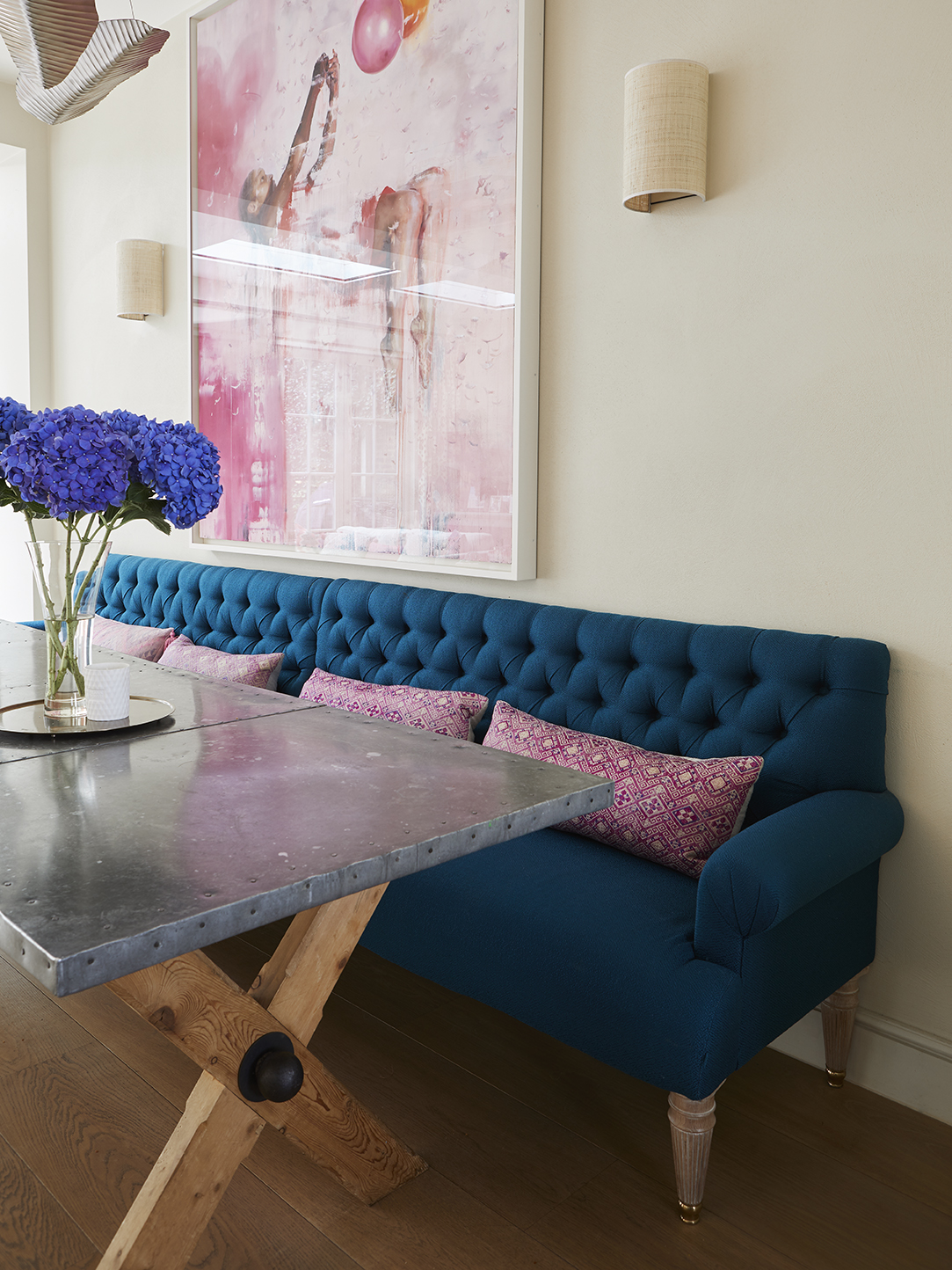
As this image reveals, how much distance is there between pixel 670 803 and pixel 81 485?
47.8 inches

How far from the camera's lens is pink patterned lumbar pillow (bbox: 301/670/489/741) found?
242 centimetres

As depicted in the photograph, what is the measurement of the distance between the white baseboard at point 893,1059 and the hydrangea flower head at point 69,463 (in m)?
1.79

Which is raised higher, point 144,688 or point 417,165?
point 417,165

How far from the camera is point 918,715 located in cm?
205

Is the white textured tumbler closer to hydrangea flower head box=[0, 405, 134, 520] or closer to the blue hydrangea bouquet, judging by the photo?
the blue hydrangea bouquet

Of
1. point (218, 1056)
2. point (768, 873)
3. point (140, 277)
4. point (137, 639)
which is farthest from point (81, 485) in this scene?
point (140, 277)

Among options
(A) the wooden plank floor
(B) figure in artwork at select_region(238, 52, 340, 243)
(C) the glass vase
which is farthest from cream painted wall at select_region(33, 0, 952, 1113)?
(C) the glass vase

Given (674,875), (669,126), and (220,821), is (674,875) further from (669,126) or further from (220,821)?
(669,126)

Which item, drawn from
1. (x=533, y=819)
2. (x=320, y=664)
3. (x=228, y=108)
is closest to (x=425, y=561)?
(x=320, y=664)

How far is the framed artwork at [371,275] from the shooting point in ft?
8.80

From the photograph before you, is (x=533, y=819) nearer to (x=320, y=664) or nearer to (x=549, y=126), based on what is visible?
(x=320, y=664)

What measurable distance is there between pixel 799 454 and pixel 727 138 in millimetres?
748

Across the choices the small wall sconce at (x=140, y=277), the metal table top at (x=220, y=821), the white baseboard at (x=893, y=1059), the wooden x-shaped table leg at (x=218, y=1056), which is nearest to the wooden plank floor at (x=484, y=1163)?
the white baseboard at (x=893, y=1059)

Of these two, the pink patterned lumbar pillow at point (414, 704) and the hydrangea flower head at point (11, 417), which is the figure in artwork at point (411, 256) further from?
the hydrangea flower head at point (11, 417)
